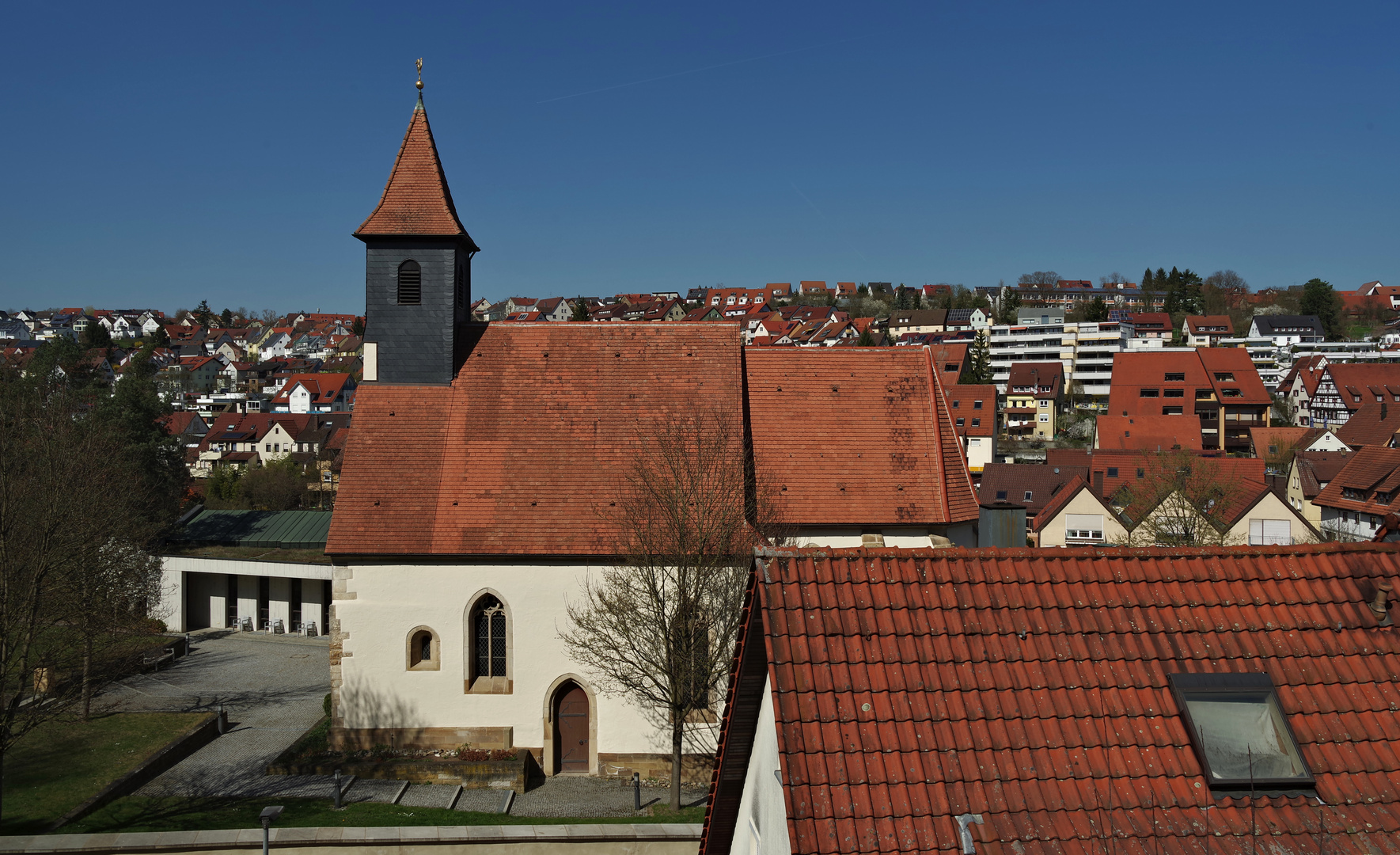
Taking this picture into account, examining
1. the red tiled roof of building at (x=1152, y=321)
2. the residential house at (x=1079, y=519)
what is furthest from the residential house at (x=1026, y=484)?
the red tiled roof of building at (x=1152, y=321)

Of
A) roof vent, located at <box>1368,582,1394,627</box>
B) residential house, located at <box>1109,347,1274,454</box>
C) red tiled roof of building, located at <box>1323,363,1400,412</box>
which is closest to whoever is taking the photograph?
roof vent, located at <box>1368,582,1394,627</box>

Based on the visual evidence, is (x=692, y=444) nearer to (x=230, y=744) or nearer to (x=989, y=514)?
(x=989, y=514)

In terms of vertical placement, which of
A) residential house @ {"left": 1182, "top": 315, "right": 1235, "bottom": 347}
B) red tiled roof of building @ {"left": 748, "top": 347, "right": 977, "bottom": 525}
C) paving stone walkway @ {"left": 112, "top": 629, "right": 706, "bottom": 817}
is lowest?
paving stone walkway @ {"left": 112, "top": 629, "right": 706, "bottom": 817}

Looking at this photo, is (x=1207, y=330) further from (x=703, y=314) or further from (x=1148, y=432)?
(x=703, y=314)

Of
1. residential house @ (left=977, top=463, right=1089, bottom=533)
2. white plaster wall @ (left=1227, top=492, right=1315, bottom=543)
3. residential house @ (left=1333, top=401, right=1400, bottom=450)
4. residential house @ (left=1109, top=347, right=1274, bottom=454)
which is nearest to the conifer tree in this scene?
residential house @ (left=1109, top=347, right=1274, bottom=454)

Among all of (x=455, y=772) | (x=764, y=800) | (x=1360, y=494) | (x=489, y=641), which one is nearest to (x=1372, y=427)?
(x=1360, y=494)

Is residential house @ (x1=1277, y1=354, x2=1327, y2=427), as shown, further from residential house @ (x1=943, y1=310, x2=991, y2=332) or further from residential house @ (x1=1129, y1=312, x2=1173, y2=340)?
residential house @ (x1=943, y1=310, x2=991, y2=332)

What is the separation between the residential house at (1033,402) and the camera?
343ft

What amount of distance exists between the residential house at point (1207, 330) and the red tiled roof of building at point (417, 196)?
133 meters

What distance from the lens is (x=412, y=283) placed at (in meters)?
22.3

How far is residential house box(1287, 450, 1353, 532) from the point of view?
58188 millimetres

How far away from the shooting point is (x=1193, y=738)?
5.59 m

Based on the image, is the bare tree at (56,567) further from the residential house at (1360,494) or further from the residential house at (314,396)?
the residential house at (314,396)

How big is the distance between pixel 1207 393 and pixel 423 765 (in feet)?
284
